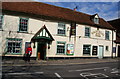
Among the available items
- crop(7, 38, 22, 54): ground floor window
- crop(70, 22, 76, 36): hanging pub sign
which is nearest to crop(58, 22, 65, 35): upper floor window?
crop(70, 22, 76, 36): hanging pub sign

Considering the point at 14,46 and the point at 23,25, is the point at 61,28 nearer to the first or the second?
the point at 23,25

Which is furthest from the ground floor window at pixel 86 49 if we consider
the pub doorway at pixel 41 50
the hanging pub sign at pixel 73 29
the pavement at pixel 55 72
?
the pavement at pixel 55 72

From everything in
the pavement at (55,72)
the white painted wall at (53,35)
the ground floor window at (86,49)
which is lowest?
the pavement at (55,72)

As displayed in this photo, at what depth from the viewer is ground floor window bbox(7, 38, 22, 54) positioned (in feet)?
42.1

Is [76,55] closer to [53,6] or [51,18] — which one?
[51,18]

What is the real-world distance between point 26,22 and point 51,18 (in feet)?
11.8

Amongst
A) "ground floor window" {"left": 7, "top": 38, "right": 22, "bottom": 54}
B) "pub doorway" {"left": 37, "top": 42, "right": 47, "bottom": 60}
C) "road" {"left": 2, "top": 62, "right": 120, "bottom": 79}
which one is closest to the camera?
"road" {"left": 2, "top": 62, "right": 120, "bottom": 79}

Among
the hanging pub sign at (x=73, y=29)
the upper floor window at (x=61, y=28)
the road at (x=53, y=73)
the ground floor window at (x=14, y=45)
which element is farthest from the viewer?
the hanging pub sign at (x=73, y=29)

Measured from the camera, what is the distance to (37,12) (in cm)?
1466

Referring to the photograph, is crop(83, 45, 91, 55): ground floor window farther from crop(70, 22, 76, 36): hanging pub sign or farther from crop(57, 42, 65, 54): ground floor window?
crop(57, 42, 65, 54): ground floor window

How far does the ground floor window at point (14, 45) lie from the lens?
12.8 meters

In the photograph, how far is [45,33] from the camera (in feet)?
48.1

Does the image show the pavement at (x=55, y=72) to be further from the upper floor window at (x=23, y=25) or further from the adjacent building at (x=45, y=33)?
the upper floor window at (x=23, y=25)

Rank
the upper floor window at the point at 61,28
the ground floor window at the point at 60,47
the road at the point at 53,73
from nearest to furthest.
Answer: the road at the point at 53,73 → the ground floor window at the point at 60,47 → the upper floor window at the point at 61,28
